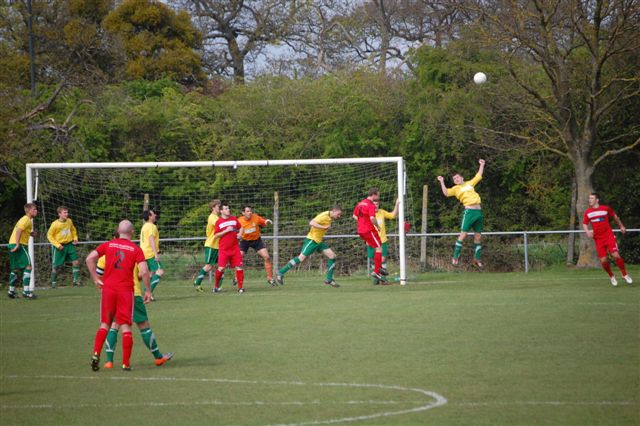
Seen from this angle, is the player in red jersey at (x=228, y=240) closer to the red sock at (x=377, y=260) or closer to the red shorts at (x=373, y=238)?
the red shorts at (x=373, y=238)

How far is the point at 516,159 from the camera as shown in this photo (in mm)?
28750

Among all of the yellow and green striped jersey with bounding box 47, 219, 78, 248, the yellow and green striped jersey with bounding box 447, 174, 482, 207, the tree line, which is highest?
the tree line

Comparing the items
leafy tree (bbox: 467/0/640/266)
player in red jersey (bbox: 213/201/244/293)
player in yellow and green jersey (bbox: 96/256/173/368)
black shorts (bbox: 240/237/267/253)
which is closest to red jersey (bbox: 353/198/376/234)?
black shorts (bbox: 240/237/267/253)

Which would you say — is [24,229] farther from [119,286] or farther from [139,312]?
[119,286]

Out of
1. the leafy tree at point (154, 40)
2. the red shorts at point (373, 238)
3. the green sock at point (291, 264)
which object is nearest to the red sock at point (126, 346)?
the green sock at point (291, 264)

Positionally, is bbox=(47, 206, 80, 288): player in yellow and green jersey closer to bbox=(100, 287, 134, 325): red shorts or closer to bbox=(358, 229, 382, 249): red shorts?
bbox=(358, 229, 382, 249): red shorts

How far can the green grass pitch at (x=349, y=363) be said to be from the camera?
8.20 m

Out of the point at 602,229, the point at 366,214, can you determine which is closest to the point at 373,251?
the point at 366,214

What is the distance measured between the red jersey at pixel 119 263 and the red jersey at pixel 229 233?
9.19 meters

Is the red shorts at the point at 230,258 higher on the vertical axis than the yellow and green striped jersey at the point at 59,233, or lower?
lower

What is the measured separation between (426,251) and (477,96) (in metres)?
5.70

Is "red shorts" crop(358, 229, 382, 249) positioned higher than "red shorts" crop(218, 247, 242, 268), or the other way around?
"red shorts" crop(358, 229, 382, 249)

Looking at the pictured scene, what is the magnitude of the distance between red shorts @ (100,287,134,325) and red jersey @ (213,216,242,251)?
9.25 m

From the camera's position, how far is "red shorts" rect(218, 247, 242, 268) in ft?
66.1
